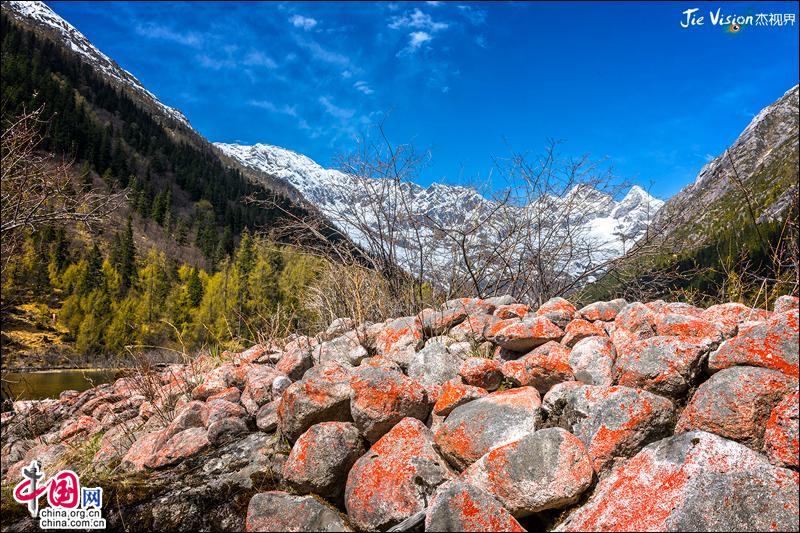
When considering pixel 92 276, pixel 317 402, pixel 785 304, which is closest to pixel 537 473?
pixel 317 402

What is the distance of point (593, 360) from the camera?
223 centimetres

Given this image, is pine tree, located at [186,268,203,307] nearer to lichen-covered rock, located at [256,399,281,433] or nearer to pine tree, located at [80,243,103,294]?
pine tree, located at [80,243,103,294]

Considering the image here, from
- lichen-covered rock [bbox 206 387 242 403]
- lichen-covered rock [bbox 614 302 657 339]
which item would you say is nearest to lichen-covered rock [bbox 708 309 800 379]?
lichen-covered rock [bbox 614 302 657 339]

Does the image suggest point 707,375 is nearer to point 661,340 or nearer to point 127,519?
point 661,340

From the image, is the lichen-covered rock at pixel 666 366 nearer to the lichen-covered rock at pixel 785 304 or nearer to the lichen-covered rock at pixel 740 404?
the lichen-covered rock at pixel 740 404

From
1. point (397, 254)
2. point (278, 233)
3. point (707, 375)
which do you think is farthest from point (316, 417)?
point (278, 233)

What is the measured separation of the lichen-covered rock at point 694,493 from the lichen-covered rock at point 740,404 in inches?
2.9

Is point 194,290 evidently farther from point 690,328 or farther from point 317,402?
point 690,328

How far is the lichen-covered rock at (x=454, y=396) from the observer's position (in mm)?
2242

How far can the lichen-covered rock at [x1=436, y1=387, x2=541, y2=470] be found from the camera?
6.22ft

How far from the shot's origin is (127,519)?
210 cm

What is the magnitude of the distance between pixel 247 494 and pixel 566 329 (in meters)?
2.12

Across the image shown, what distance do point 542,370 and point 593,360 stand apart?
0.89 feet

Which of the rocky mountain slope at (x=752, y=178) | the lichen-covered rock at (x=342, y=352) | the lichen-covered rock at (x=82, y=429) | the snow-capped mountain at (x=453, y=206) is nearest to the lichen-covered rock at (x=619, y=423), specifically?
the rocky mountain slope at (x=752, y=178)
